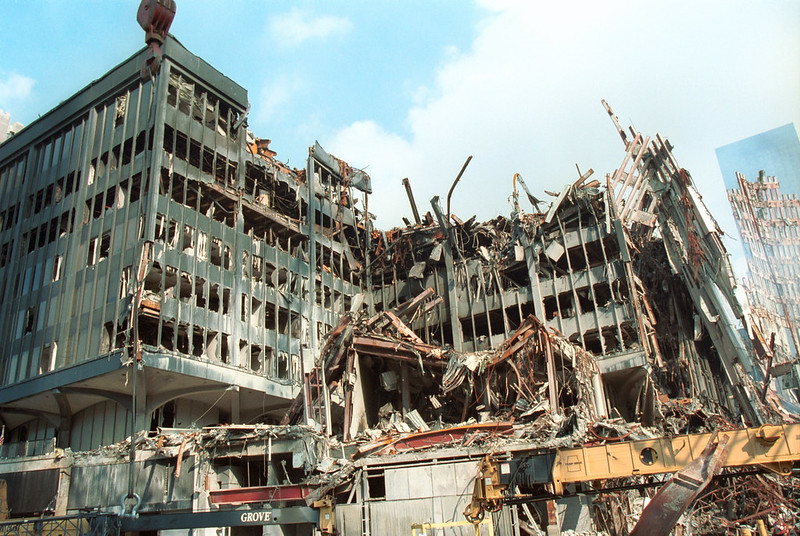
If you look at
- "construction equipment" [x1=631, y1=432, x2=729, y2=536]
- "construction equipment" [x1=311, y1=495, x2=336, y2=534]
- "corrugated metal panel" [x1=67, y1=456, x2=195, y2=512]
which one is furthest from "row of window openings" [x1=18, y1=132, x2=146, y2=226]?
"construction equipment" [x1=631, y1=432, x2=729, y2=536]

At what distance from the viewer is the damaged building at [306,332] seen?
2284cm

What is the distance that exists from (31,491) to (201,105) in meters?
24.9

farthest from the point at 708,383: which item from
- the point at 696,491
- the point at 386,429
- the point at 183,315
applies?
the point at 696,491

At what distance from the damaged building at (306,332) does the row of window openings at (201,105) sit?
181 mm

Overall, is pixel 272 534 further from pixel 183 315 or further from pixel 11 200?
pixel 11 200

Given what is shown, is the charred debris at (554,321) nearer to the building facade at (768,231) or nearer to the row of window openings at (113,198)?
the row of window openings at (113,198)

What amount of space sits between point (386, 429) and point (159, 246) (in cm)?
1691

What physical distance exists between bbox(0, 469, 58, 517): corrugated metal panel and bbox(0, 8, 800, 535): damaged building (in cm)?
12

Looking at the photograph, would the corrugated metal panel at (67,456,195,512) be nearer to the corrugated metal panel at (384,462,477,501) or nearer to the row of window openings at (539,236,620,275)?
the corrugated metal panel at (384,462,477,501)

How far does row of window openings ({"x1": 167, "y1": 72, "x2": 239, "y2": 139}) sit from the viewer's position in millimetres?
40594

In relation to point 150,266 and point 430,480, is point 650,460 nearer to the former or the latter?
point 430,480

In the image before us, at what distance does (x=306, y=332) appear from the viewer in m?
44.5

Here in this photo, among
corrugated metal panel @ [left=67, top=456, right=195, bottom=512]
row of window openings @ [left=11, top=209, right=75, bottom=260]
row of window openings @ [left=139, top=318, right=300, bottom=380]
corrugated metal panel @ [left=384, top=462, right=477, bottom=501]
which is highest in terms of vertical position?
row of window openings @ [left=11, top=209, right=75, bottom=260]

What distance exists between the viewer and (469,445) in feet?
72.9
